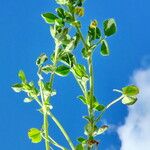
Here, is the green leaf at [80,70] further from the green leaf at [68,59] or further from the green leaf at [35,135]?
the green leaf at [35,135]

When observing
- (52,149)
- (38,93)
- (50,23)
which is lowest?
(52,149)

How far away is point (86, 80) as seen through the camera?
0.63 m

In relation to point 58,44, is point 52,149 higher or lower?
lower

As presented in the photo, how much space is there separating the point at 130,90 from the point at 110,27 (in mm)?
126

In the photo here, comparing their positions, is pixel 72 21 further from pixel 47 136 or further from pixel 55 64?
pixel 47 136

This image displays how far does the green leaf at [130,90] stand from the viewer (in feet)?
2.12

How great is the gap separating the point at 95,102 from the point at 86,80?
6cm

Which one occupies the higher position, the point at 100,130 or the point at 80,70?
the point at 80,70

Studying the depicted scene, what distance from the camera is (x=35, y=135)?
2.23ft

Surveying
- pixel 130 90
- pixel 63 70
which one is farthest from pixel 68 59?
pixel 130 90

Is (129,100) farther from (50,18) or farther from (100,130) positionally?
(50,18)

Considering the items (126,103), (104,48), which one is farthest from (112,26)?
(126,103)

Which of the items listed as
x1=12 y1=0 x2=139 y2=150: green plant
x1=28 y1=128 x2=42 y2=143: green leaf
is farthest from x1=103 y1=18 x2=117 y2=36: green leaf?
x1=28 y1=128 x2=42 y2=143: green leaf

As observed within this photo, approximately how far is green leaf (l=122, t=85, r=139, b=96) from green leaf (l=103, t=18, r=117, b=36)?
109mm
